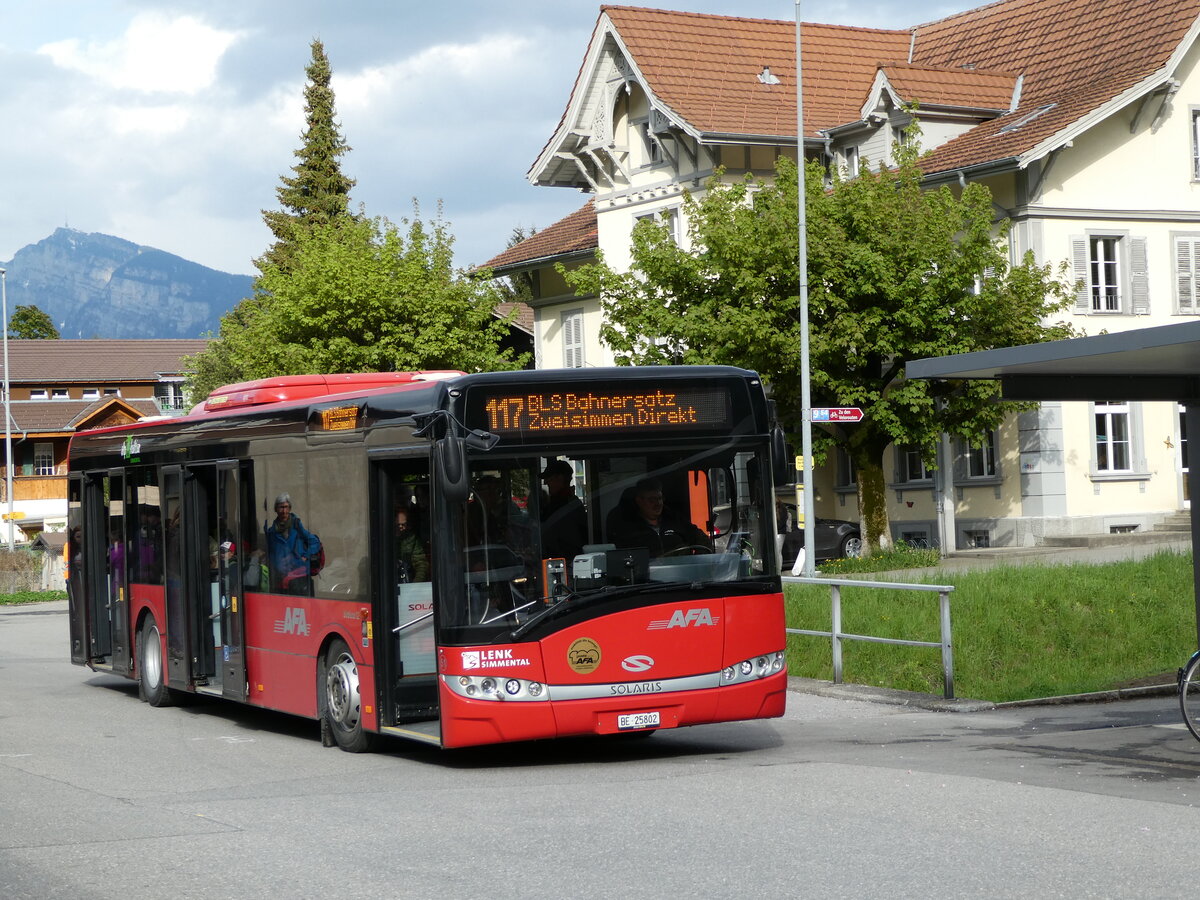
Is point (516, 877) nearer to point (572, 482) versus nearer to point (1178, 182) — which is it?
point (572, 482)

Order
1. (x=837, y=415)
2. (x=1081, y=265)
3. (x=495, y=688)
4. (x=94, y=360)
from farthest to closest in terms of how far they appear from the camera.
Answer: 1. (x=94, y=360)
2. (x=1081, y=265)
3. (x=837, y=415)
4. (x=495, y=688)

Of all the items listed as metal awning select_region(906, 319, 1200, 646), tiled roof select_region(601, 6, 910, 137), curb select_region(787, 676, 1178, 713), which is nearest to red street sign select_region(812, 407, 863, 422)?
curb select_region(787, 676, 1178, 713)

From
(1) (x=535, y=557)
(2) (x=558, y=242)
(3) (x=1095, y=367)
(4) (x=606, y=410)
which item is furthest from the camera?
(2) (x=558, y=242)

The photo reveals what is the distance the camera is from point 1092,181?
1431 inches

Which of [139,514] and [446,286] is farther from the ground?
[446,286]

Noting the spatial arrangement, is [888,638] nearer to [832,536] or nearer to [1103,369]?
[1103,369]

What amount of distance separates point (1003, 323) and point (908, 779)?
883 inches

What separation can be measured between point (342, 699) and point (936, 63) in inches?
1424

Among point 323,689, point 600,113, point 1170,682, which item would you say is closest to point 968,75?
point 600,113

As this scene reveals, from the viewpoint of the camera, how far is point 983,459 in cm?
3725

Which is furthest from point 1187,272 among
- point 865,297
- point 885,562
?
point 885,562

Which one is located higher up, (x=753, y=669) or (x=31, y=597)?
(x=753, y=669)

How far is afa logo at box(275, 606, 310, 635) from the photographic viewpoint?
45.3 ft

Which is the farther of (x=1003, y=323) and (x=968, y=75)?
(x=968, y=75)
